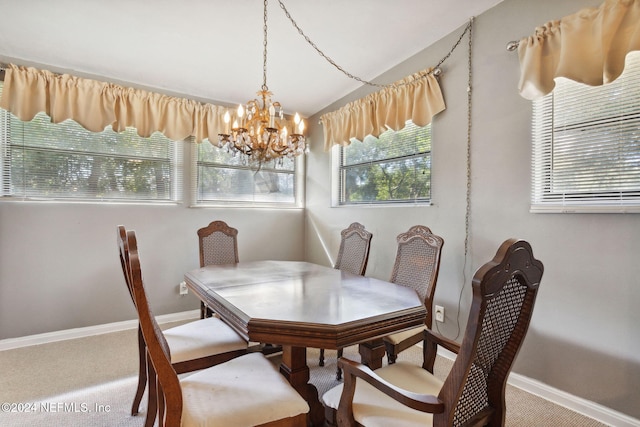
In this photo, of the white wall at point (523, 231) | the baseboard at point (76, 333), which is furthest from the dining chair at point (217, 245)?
the white wall at point (523, 231)

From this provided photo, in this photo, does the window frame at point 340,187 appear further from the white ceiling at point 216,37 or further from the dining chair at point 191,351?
the dining chair at point 191,351

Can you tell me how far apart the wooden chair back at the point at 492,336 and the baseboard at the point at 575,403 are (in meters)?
1.23

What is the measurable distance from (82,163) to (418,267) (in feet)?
10.5

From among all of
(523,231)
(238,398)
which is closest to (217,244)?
(238,398)

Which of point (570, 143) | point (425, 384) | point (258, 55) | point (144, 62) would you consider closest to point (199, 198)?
point (144, 62)

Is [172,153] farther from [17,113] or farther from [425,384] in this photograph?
[425,384]

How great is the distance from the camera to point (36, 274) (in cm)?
280

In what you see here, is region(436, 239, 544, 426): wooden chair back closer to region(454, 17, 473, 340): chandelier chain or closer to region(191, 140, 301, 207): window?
region(454, 17, 473, 340): chandelier chain

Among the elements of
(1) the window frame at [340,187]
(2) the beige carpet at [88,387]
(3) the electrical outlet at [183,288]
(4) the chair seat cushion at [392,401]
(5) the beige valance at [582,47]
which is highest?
(5) the beige valance at [582,47]

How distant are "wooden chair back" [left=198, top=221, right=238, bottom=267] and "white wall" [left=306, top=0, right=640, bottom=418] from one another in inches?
61.7

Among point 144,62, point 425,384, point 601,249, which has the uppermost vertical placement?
point 144,62

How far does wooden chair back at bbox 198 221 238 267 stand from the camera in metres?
3.05

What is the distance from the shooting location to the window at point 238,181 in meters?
3.66

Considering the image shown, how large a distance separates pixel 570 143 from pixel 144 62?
3441mm
